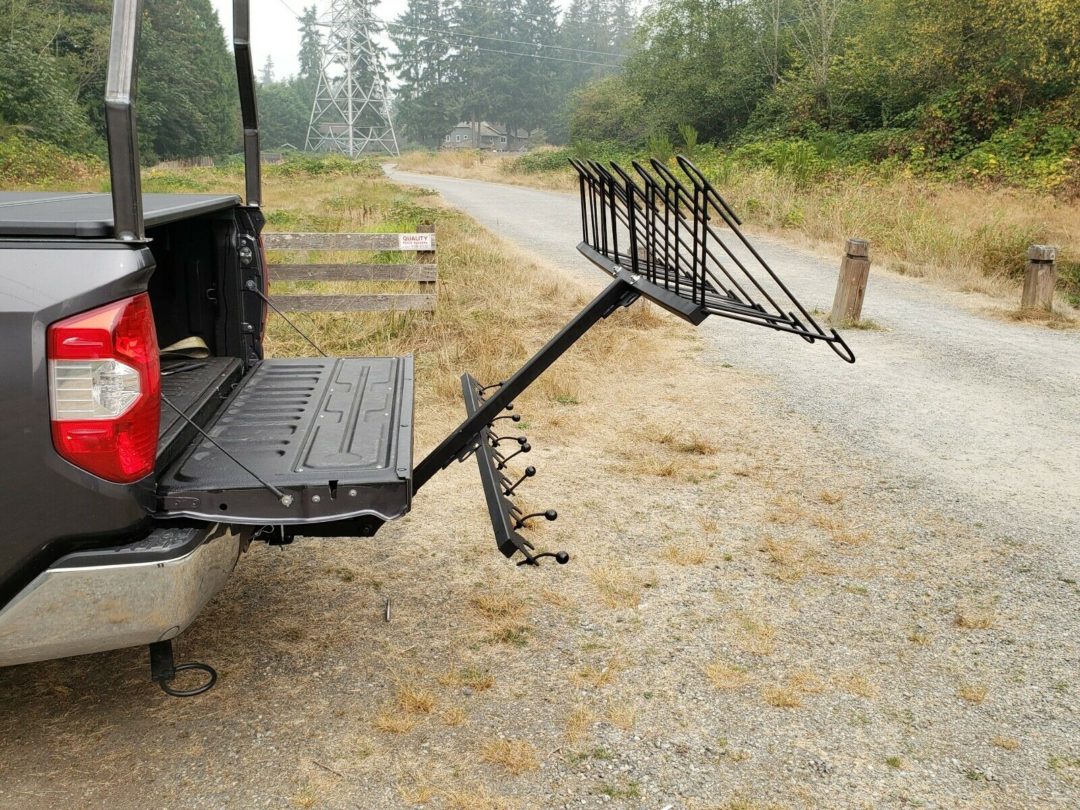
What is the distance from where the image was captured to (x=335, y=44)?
239ft

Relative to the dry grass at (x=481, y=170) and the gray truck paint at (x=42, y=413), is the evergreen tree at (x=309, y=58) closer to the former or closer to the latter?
the dry grass at (x=481, y=170)

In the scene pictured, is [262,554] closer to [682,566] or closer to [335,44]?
[682,566]

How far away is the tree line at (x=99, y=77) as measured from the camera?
33.1m

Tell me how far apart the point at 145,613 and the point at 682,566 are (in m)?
2.50

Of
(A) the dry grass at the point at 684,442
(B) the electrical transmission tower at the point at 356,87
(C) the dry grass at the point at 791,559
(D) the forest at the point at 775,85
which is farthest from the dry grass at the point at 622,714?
(B) the electrical transmission tower at the point at 356,87

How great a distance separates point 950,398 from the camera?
24.2ft

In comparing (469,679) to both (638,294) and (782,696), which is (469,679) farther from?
(638,294)

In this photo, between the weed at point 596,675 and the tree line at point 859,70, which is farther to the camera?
the tree line at point 859,70

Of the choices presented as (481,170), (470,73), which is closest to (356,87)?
(470,73)

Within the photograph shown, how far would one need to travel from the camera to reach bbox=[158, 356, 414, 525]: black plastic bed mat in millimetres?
2705

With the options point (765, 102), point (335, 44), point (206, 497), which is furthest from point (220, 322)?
point (335, 44)

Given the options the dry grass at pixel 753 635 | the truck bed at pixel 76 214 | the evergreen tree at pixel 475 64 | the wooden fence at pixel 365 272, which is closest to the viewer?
the truck bed at pixel 76 214

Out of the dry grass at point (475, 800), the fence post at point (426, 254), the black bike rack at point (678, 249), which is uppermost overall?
the black bike rack at point (678, 249)

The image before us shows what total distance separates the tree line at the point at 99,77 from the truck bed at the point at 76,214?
21364 millimetres
